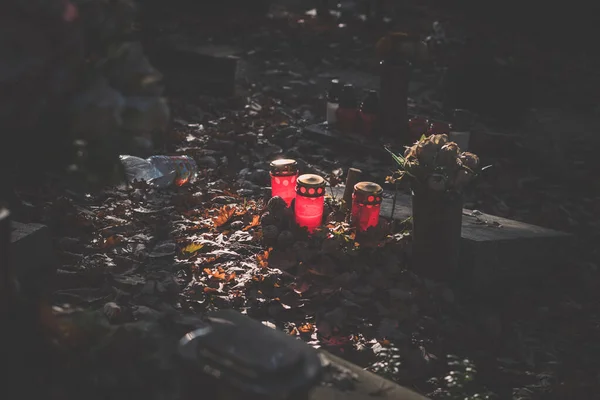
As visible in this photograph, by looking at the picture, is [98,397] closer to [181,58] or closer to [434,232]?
[434,232]

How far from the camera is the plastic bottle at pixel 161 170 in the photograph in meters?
6.57

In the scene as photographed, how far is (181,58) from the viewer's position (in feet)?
31.9

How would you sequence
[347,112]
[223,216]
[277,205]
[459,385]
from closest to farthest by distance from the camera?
[459,385], [277,205], [223,216], [347,112]

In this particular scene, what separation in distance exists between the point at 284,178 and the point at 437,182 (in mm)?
1382

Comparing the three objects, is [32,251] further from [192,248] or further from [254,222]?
[254,222]

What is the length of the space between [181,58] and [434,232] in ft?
19.0

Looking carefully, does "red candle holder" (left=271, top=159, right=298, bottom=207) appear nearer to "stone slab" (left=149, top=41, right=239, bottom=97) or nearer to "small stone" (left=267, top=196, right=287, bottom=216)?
"small stone" (left=267, top=196, right=287, bottom=216)

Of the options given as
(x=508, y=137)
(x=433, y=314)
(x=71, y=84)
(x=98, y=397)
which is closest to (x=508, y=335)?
(x=433, y=314)

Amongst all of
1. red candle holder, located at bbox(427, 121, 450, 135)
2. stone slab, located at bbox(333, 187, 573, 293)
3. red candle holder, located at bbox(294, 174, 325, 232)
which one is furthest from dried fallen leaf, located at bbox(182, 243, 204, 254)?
red candle holder, located at bbox(427, 121, 450, 135)

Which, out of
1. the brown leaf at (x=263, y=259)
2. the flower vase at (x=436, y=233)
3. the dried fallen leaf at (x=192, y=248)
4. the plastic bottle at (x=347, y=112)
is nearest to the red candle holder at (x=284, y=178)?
the brown leaf at (x=263, y=259)

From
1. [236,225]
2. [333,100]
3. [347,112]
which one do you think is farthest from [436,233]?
[333,100]

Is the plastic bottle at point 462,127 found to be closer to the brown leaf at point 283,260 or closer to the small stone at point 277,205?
the small stone at point 277,205

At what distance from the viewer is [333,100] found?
317 inches

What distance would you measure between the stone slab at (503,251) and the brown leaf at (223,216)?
5.56 feet
